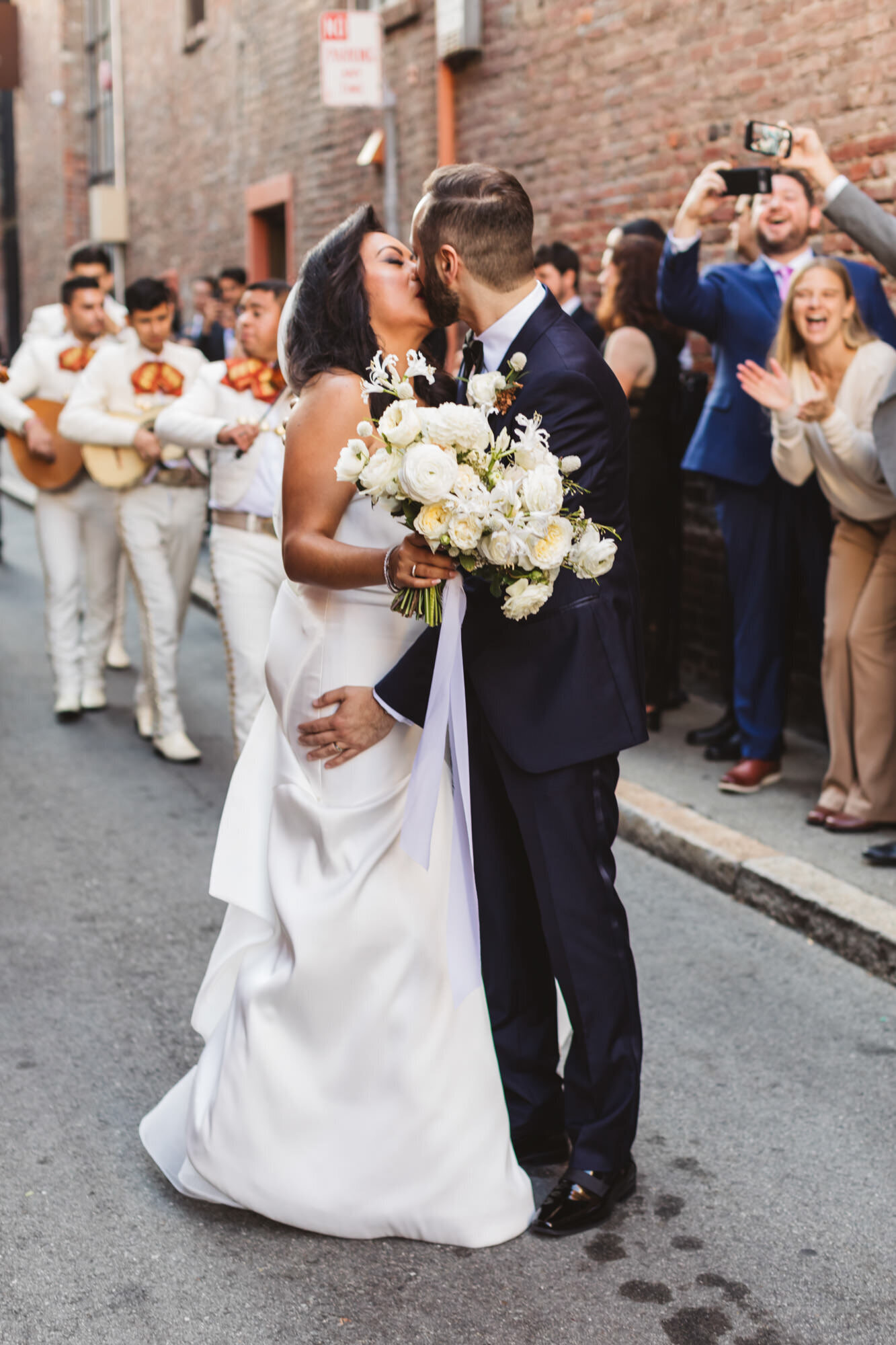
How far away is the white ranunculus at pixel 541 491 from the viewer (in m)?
2.73

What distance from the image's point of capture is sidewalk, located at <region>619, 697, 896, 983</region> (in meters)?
4.96

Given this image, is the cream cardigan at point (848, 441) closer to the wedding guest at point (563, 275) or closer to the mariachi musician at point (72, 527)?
the wedding guest at point (563, 275)

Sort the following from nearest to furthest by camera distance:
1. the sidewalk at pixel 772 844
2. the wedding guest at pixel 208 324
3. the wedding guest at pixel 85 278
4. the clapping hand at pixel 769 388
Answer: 1. the sidewalk at pixel 772 844
2. the clapping hand at pixel 769 388
3. the wedding guest at pixel 85 278
4. the wedding guest at pixel 208 324

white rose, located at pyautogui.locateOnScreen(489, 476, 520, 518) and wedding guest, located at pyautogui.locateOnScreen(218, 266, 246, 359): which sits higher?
wedding guest, located at pyautogui.locateOnScreen(218, 266, 246, 359)

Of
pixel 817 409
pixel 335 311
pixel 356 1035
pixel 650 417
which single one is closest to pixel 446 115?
pixel 650 417

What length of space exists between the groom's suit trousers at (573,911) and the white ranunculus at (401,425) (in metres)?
0.77

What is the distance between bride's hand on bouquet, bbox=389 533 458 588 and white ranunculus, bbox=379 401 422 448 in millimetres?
191

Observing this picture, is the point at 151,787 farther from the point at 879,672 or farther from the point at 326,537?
the point at 326,537

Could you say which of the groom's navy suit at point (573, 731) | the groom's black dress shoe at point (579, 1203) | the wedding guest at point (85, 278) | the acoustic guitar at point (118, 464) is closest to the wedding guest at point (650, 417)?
the acoustic guitar at point (118, 464)

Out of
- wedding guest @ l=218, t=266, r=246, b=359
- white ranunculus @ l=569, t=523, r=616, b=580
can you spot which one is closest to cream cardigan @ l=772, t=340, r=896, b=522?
white ranunculus @ l=569, t=523, r=616, b=580

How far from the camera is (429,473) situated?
2682mm

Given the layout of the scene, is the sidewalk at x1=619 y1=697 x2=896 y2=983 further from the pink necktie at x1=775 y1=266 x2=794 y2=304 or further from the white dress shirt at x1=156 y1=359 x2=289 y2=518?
the pink necktie at x1=775 y1=266 x2=794 y2=304

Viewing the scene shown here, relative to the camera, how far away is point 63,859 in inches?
233

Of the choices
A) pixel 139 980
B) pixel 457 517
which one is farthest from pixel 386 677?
pixel 139 980
